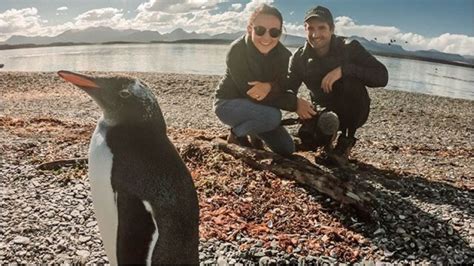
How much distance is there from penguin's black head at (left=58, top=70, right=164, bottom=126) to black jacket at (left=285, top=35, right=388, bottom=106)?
360cm

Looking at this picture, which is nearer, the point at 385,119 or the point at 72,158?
the point at 72,158

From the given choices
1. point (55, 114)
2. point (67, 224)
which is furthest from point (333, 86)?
point (55, 114)

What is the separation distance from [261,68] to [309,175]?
4.54 ft

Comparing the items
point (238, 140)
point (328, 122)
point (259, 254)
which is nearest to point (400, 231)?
point (259, 254)

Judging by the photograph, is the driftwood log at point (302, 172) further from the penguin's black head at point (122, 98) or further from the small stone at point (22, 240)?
the penguin's black head at point (122, 98)

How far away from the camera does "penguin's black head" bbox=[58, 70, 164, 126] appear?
2529 millimetres

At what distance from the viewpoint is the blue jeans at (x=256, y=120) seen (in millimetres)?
5738

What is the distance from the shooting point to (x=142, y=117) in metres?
2.54

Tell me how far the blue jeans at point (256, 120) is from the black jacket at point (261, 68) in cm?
12

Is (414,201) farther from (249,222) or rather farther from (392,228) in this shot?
(249,222)

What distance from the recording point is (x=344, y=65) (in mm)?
5809

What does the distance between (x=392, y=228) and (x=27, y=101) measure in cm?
1402

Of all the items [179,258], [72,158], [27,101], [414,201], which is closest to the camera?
[179,258]

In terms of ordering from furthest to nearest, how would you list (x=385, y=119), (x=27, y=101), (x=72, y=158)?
(x=27, y=101) → (x=385, y=119) → (x=72, y=158)
